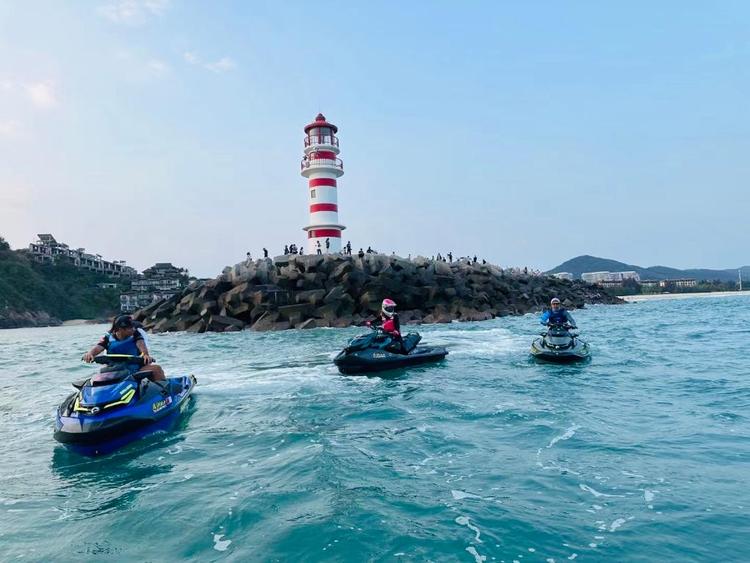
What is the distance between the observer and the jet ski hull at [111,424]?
705 centimetres

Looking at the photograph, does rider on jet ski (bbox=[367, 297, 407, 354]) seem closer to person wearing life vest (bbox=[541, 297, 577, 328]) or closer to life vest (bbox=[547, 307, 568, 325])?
person wearing life vest (bbox=[541, 297, 577, 328])

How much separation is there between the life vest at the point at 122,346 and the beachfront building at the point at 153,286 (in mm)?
73227

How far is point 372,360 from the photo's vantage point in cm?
1377

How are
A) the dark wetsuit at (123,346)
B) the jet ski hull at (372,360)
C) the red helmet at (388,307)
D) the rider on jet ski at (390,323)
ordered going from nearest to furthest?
the dark wetsuit at (123,346), the jet ski hull at (372,360), the red helmet at (388,307), the rider on jet ski at (390,323)

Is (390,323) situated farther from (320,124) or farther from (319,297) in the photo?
(320,124)

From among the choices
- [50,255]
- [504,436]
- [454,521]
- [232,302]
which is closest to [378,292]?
[232,302]

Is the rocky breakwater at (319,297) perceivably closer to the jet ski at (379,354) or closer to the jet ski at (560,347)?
the jet ski at (379,354)

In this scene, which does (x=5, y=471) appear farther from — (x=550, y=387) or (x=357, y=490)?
(x=550, y=387)

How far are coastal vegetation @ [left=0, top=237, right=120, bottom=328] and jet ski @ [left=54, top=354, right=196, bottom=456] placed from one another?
8081 centimetres

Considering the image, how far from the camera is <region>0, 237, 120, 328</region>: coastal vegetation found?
7669 cm

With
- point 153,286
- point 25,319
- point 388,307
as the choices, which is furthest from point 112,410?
point 153,286

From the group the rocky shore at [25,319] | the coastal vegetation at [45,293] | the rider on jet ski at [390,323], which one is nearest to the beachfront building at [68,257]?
the coastal vegetation at [45,293]

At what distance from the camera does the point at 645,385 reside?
11.4m

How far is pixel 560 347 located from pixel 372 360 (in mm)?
5580
